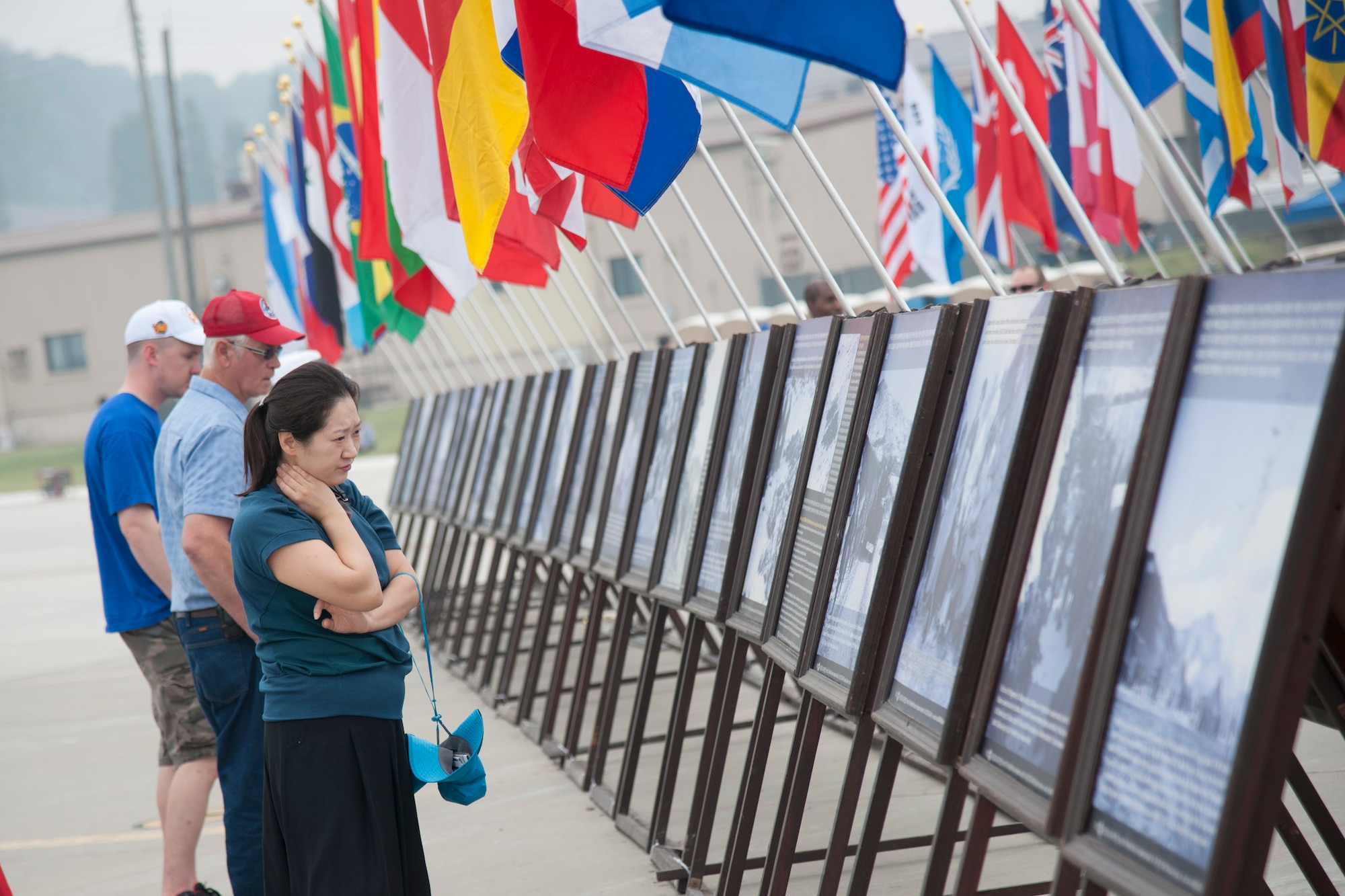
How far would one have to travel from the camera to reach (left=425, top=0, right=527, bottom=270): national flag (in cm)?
539

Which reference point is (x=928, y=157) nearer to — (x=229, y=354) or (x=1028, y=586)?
(x=229, y=354)

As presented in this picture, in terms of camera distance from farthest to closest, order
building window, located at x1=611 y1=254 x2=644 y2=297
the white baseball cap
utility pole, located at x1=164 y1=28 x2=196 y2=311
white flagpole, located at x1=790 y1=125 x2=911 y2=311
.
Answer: building window, located at x1=611 y1=254 x2=644 y2=297
utility pole, located at x1=164 y1=28 x2=196 y2=311
the white baseball cap
white flagpole, located at x1=790 y1=125 x2=911 y2=311

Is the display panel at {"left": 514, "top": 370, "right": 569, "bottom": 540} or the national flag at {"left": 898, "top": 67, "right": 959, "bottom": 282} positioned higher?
the national flag at {"left": 898, "top": 67, "right": 959, "bottom": 282}

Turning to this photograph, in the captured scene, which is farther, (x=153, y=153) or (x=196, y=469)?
(x=153, y=153)

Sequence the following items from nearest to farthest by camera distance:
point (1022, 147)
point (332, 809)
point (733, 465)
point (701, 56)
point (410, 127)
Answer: point (332, 809) → point (701, 56) → point (733, 465) → point (410, 127) → point (1022, 147)

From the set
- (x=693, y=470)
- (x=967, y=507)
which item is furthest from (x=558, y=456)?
(x=967, y=507)

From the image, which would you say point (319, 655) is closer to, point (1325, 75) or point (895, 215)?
point (1325, 75)

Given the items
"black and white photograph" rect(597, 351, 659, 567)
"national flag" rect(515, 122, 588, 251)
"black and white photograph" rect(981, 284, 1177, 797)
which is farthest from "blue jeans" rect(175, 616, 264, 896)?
"black and white photograph" rect(981, 284, 1177, 797)

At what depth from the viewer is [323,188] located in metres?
11.7

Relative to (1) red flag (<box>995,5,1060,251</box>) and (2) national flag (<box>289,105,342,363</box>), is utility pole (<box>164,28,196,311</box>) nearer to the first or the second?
(2) national flag (<box>289,105,342,363</box>)

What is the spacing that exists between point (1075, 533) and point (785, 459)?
6.45ft

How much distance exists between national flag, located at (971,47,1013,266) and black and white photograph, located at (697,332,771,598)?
765 centimetres

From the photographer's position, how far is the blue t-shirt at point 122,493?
197 inches

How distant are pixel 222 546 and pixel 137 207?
159 meters
